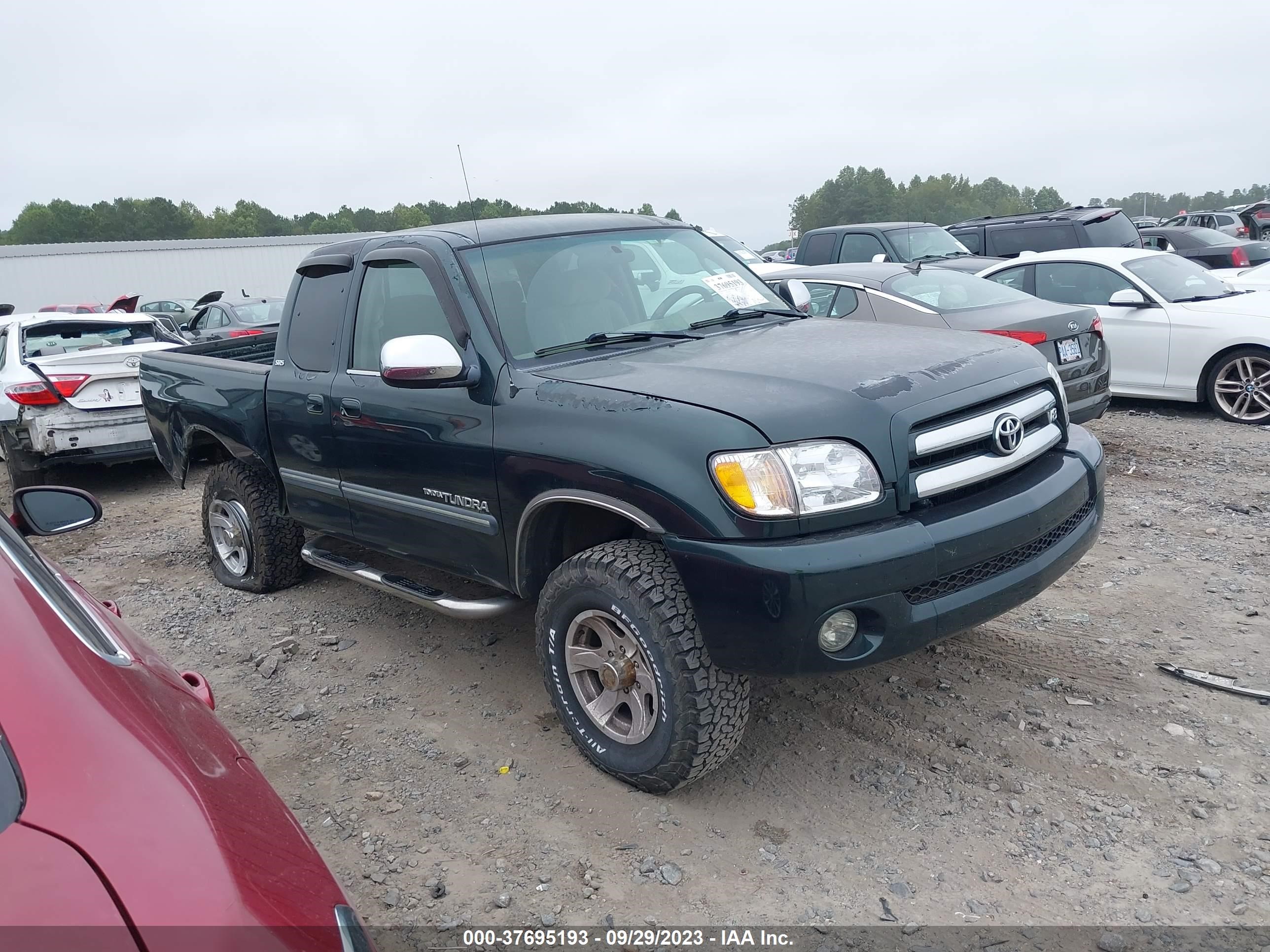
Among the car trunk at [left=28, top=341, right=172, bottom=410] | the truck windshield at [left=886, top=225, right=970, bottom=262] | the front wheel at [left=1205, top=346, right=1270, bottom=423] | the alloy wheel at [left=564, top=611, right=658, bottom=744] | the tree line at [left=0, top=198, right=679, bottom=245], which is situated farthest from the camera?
the tree line at [left=0, top=198, right=679, bottom=245]

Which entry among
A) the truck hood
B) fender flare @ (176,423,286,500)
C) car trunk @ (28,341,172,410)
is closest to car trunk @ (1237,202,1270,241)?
the truck hood

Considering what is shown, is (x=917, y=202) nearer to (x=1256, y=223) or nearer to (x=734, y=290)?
(x=1256, y=223)

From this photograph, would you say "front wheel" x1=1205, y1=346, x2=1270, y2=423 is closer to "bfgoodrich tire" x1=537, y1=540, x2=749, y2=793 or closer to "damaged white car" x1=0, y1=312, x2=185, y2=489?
"bfgoodrich tire" x1=537, y1=540, x2=749, y2=793

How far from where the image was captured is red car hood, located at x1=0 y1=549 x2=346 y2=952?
4.31 feet

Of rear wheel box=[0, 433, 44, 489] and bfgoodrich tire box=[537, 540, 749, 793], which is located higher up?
bfgoodrich tire box=[537, 540, 749, 793]

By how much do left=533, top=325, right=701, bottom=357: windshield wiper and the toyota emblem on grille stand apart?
1245mm

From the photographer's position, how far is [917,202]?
123 ft

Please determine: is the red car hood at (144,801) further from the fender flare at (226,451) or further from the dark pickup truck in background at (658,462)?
the fender flare at (226,451)

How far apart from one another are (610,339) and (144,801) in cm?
274

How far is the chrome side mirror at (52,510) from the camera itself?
8.63 feet

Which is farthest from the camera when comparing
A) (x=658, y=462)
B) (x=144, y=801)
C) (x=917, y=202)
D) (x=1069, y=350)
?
(x=917, y=202)

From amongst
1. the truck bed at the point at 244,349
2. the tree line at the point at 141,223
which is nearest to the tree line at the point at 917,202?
the truck bed at the point at 244,349

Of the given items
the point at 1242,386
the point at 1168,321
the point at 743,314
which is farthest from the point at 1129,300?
the point at 743,314

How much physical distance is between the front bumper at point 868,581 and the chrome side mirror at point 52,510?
1679 millimetres
